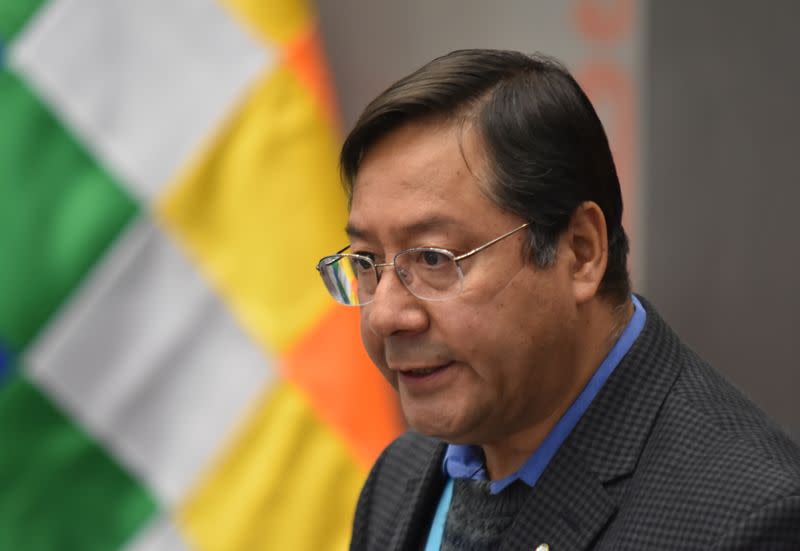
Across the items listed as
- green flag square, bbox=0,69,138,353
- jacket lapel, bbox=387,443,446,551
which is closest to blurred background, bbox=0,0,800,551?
green flag square, bbox=0,69,138,353

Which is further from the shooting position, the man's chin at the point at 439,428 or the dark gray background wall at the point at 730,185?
the dark gray background wall at the point at 730,185

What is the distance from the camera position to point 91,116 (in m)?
2.27

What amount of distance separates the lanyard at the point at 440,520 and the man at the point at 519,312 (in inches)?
3.6

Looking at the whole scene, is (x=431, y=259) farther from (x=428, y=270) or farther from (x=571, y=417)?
(x=571, y=417)

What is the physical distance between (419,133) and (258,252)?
992 mm

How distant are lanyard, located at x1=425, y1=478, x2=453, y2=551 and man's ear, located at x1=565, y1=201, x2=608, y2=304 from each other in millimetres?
362

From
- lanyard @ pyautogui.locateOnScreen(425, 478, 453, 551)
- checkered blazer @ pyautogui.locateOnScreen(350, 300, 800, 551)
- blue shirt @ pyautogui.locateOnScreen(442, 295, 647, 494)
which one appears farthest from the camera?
lanyard @ pyautogui.locateOnScreen(425, 478, 453, 551)

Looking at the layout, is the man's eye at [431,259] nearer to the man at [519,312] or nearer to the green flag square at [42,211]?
the man at [519,312]

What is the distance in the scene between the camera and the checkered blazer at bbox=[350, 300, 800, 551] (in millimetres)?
1175

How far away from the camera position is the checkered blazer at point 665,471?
1.17 meters

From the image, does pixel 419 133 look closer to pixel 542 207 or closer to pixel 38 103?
pixel 542 207

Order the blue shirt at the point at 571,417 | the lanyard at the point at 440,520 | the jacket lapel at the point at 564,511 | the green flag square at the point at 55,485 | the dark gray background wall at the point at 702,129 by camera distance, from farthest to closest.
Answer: the dark gray background wall at the point at 702,129 < the green flag square at the point at 55,485 < the lanyard at the point at 440,520 < the blue shirt at the point at 571,417 < the jacket lapel at the point at 564,511

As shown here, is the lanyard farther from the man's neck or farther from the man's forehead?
the man's forehead

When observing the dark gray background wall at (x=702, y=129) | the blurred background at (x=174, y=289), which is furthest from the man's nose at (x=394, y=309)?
the dark gray background wall at (x=702, y=129)
